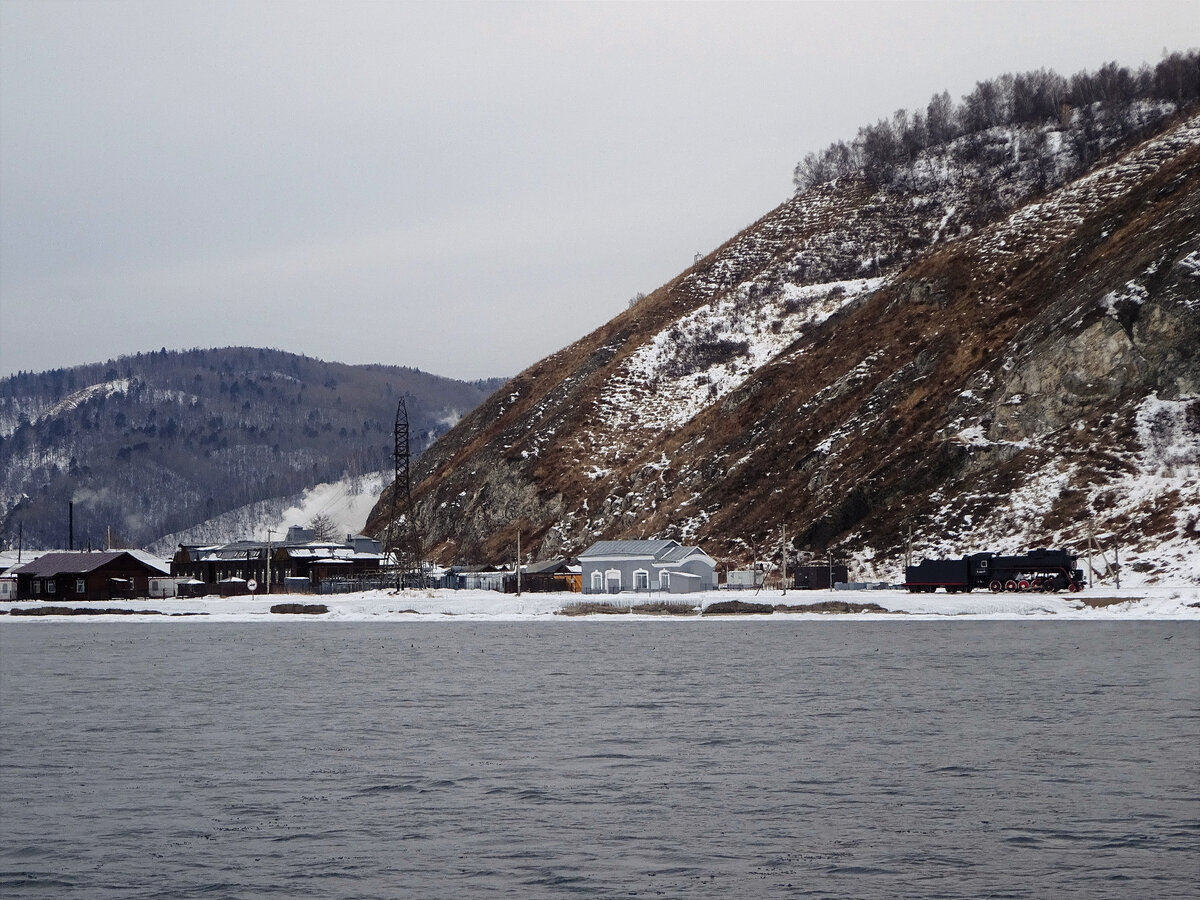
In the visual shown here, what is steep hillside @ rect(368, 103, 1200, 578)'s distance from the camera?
98.9 meters

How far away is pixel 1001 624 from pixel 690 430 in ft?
227

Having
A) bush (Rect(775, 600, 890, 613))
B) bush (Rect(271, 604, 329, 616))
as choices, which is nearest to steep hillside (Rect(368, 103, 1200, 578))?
bush (Rect(775, 600, 890, 613))

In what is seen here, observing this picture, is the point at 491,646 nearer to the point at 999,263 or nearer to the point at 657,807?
the point at 657,807

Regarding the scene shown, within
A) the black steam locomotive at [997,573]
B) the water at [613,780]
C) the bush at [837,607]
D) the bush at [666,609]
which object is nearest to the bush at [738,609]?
the bush at [837,607]

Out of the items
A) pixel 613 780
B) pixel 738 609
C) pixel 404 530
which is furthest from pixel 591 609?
pixel 613 780

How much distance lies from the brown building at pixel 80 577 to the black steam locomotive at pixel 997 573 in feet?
254

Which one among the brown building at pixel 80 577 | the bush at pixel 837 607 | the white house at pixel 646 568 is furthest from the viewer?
the brown building at pixel 80 577

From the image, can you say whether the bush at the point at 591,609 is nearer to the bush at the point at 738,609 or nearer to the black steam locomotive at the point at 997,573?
the bush at the point at 738,609

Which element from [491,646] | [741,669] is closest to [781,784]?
[741,669]

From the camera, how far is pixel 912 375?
388ft

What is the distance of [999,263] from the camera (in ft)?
425

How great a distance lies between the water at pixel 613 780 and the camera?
17469 mm

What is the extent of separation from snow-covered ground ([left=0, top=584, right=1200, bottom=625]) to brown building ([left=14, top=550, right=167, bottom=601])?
5.88 meters

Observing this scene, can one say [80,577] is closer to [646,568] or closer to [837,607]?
[646,568]
